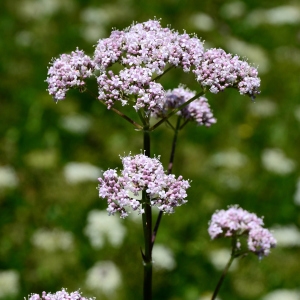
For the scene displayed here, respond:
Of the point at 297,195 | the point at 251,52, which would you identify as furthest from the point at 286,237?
the point at 251,52

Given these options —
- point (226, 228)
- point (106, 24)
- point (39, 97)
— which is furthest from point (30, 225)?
point (106, 24)

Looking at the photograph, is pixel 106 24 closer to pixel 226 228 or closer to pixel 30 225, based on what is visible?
pixel 30 225

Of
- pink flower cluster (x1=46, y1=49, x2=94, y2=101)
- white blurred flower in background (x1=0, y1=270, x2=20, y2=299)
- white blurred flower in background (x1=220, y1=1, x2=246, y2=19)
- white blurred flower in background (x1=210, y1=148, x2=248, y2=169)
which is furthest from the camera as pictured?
white blurred flower in background (x1=220, y1=1, x2=246, y2=19)

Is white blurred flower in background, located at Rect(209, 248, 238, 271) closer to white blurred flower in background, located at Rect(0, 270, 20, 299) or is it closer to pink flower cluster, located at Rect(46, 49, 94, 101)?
white blurred flower in background, located at Rect(0, 270, 20, 299)

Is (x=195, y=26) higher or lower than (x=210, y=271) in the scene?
higher

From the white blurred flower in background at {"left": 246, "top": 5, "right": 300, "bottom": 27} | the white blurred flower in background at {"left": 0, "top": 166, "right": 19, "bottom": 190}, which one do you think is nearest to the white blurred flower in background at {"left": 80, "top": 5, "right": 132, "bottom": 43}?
the white blurred flower in background at {"left": 246, "top": 5, "right": 300, "bottom": 27}

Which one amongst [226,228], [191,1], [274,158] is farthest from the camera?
[191,1]
